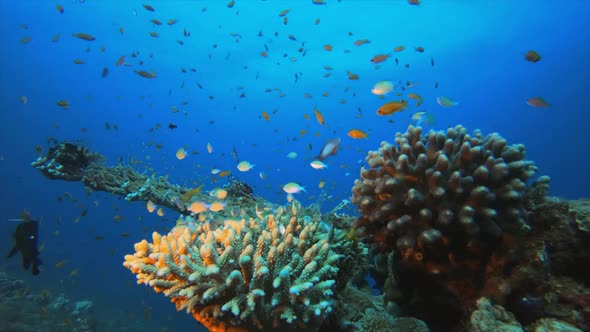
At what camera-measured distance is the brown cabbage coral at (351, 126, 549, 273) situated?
306 cm

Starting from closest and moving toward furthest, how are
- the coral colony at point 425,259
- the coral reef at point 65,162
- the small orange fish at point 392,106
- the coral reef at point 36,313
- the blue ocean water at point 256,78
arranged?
the coral colony at point 425,259
the small orange fish at point 392,106
the coral reef at point 65,162
the coral reef at point 36,313
the blue ocean water at point 256,78

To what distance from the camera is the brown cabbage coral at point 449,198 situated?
3059 millimetres

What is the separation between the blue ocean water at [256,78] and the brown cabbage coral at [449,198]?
2880 mm

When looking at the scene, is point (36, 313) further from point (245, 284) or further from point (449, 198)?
point (449, 198)

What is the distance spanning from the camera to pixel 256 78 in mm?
40906

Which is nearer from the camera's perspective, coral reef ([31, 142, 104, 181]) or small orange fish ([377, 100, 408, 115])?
small orange fish ([377, 100, 408, 115])

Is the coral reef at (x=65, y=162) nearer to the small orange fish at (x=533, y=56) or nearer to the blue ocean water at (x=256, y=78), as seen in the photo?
the blue ocean water at (x=256, y=78)

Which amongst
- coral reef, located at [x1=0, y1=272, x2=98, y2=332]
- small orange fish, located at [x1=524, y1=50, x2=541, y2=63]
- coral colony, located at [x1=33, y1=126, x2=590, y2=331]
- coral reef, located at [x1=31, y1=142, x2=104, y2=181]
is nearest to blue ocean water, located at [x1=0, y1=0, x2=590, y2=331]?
coral reef, located at [x1=0, y1=272, x2=98, y2=332]

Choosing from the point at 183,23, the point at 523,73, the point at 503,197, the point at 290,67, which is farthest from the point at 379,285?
the point at 523,73

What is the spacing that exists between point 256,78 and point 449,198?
1590 inches

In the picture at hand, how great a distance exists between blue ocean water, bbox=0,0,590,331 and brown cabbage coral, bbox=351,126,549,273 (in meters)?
2.88

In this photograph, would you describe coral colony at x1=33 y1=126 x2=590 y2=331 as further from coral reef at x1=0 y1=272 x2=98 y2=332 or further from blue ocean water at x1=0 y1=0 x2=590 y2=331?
coral reef at x1=0 y1=272 x2=98 y2=332

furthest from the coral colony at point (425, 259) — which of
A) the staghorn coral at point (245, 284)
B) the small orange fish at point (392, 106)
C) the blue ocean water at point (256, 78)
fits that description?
the blue ocean water at point (256, 78)

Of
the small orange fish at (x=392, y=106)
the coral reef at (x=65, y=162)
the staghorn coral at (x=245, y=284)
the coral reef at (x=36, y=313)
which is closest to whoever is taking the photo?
the staghorn coral at (x=245, y=284)
